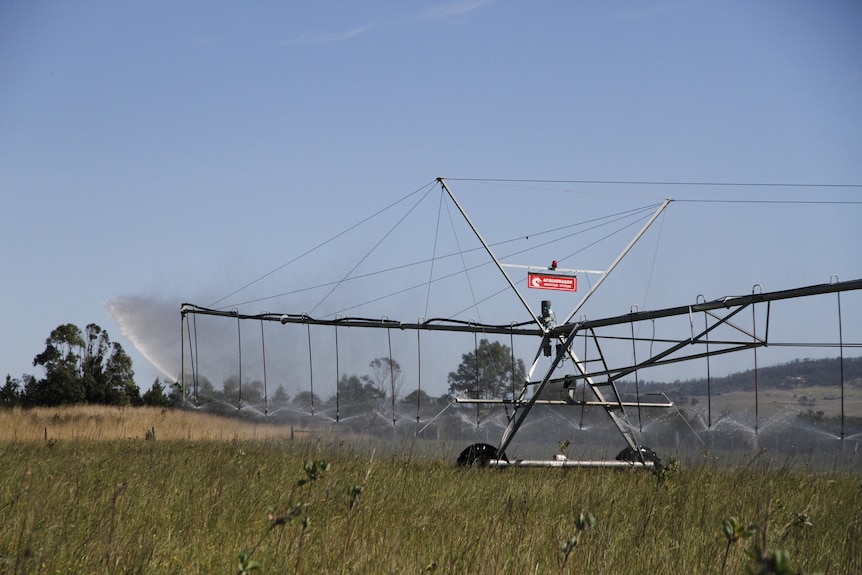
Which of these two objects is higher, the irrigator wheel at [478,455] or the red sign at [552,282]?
the red sign at [552,282]

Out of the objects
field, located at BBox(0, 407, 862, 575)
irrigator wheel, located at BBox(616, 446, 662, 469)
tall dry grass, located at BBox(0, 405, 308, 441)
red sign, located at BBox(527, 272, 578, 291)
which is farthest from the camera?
tall dry grass, located at BBox(0, 405, 308, 441)

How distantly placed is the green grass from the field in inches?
1.0

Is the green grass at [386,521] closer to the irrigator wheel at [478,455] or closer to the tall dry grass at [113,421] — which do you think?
the irrigator wheel at [478,455]

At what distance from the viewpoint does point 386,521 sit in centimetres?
789

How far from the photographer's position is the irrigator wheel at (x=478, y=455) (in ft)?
49.1

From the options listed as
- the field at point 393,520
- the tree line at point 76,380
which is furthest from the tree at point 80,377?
the field at point 393,520

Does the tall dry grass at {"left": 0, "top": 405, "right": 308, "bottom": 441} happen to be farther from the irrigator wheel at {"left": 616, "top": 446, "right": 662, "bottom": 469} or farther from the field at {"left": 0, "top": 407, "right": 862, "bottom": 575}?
the field at {"left": 0, "top": 407, "right": 862, "bottom": 575}

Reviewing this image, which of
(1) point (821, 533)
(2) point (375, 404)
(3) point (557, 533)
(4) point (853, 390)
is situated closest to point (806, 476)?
(1) point (821, 533)

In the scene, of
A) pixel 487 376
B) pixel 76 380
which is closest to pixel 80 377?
pixel 76 380

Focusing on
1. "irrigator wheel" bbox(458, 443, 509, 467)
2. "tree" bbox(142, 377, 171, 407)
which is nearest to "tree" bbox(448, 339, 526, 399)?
"irrigator wheel" bbox(458, 443, 509, 467)

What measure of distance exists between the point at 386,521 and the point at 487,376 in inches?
844

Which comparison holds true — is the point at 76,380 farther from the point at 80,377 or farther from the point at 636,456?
the point at 636,456

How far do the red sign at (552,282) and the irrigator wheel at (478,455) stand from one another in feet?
10.5

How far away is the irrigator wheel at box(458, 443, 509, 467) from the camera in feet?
49.1
